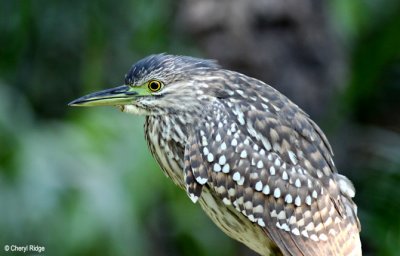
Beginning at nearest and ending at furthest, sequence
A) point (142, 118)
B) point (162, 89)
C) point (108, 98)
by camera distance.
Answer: point (108, 98) → point (162, 89) → point (142, 118)

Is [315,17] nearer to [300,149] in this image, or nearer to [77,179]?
[77,179]

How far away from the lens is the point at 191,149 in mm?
5059

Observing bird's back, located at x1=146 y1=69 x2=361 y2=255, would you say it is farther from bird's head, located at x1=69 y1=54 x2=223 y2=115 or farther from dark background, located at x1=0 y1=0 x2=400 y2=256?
dark background, located at x1=0 y1=0 x2=400 y2=256

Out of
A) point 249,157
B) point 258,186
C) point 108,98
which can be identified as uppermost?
point 108,98

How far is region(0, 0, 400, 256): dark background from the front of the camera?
25.6ft

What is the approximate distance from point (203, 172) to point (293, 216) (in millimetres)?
546

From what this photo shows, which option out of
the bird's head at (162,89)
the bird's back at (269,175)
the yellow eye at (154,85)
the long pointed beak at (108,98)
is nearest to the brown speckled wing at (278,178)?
the bird's back at (269,175)

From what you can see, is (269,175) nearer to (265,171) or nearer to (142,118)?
(265,171)

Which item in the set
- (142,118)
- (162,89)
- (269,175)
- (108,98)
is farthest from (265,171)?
(142,118)

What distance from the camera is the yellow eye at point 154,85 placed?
521 cm

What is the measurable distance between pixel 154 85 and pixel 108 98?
0.28 meters

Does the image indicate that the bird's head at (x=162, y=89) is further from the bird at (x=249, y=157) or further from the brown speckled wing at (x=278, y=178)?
the brown speckled wing at (x=278, y=178)

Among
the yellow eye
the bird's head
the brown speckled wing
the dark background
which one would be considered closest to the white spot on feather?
the brown speckled wing

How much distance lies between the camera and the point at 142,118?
8898mm
